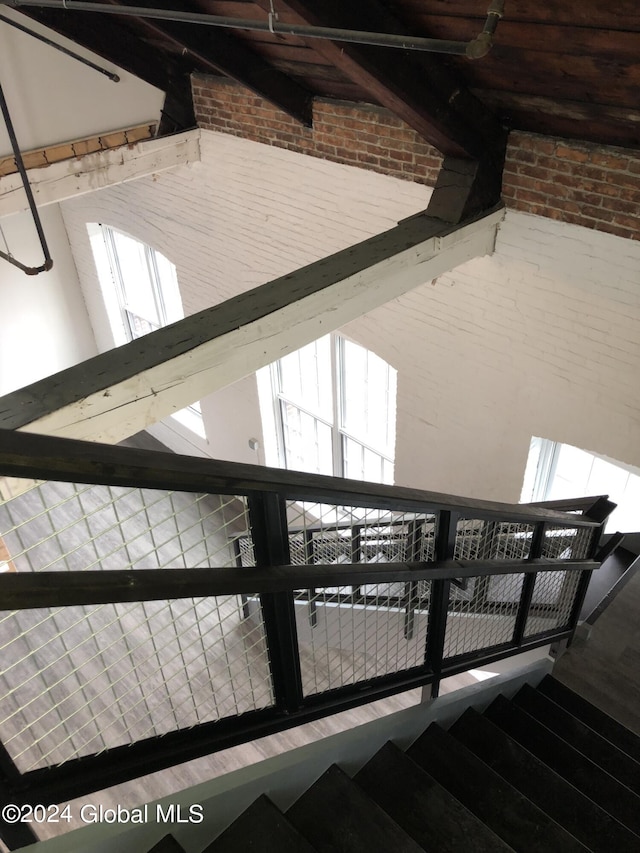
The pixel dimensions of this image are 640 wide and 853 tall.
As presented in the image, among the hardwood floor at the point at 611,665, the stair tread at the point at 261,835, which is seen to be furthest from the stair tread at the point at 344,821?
the hardwood floor at the point at 611,665

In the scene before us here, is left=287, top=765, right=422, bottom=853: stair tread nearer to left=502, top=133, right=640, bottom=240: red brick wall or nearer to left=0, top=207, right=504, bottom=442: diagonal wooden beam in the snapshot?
left=0, top=207, right=504, bottom=442: diagonal wooden beam

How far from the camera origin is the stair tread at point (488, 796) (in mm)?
2074

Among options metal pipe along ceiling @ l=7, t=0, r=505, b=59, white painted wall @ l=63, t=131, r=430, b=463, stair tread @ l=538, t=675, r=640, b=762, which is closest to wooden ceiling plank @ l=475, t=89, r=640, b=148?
white painted wall @ l=63, t=131, r=430, b=463

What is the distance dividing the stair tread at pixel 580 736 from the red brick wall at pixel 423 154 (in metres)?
2.33

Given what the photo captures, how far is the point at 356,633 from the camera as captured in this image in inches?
173

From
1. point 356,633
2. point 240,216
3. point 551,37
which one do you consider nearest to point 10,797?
point 551,37

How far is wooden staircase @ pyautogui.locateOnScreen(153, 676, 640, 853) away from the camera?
69.7 inches

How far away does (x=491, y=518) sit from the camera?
223 centimetres

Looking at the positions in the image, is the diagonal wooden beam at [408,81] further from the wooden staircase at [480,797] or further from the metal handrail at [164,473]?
Answer: the wooden staircase at [480,797]

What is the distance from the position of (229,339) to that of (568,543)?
2511 millimetres

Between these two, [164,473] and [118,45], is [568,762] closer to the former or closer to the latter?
[164,473]

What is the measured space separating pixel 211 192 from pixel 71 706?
4593mm

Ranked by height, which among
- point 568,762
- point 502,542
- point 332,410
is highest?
point 568,762

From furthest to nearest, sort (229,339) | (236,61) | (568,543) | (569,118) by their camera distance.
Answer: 1. (236,61)
2. (568,543)
3. (569,118)
4. (229,339)
